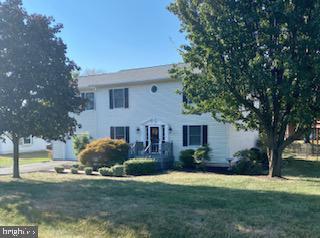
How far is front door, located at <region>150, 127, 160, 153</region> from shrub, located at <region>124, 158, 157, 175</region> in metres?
3.96

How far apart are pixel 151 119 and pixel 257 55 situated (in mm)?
12460

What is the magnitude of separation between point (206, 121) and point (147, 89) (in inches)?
195

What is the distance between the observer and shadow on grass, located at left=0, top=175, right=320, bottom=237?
22.6 feet

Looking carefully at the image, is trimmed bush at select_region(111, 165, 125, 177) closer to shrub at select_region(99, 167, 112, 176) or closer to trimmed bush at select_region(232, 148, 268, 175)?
shrub at select_region(99, 167, 112, 176)

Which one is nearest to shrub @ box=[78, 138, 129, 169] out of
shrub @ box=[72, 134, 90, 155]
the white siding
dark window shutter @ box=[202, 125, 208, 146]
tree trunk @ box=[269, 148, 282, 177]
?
the white siding

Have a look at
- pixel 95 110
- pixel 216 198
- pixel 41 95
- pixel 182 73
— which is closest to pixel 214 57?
pixel 182 73

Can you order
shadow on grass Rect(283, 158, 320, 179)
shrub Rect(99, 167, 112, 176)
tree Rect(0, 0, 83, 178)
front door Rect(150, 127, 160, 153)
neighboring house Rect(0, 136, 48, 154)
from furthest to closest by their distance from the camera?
neighboring house Rect(0, 136, 48, 154)
front door Rect(150, 127, 160, 153)
shrub Rect(99, 167, 112, 176)
shadow on grass Rect(283, 158, 320, 179)
tree Rect(0, 0, 83, 178)

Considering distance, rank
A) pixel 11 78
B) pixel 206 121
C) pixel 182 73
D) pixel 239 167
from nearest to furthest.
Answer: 1. pixel 11 78
2. pixel 182 73
3. pixel 239 167
4. pixel 206 121

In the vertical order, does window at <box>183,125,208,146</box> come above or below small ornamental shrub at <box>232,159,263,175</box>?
above

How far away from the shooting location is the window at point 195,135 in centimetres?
2298

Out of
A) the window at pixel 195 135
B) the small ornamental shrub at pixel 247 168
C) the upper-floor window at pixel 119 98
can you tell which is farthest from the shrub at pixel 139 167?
the upper-floor window at pixel 119 98

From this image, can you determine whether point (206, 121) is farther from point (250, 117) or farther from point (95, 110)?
point (95, 110)

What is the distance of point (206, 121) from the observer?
→ 23.0 m

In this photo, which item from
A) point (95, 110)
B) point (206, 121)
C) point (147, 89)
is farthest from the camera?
point (95, 110)
